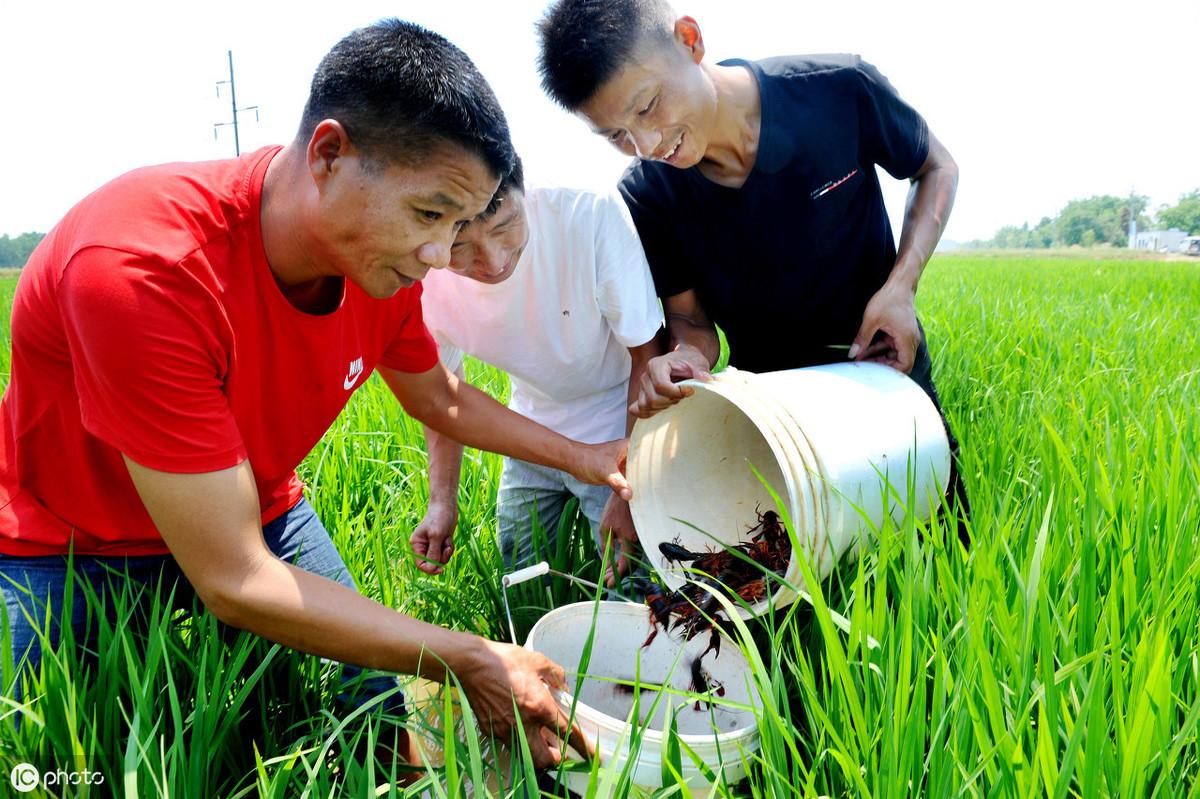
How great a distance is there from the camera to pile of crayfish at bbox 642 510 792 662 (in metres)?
1.61

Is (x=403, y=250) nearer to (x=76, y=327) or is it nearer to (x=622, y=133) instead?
(x=76, y=327)

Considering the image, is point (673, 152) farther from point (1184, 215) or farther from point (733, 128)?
point (1184, 215)

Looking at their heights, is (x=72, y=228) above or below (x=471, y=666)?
above

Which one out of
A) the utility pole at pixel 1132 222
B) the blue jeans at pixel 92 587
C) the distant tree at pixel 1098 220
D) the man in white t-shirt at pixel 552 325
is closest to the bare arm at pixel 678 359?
the man in white t-shirt at pixel 552 325

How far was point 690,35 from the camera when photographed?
6.20 feet

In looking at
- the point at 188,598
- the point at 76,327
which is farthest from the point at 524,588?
the point at 76,327

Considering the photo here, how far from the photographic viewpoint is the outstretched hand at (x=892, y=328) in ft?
6.22

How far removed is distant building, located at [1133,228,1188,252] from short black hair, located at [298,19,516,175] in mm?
62353

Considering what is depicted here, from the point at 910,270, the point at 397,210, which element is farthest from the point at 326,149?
the point at 910,270

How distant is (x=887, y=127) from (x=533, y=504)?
47.4 inches

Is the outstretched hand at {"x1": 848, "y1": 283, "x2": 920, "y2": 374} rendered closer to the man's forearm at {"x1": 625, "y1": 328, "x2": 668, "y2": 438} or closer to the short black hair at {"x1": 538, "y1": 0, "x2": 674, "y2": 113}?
the man's forearm at {"x1": 625, "y1": 328, "x2": 668, "y2": 438}

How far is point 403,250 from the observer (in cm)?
129

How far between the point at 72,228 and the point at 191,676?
0.69 metres

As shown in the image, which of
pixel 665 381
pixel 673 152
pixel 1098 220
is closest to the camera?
pixel 665 381
